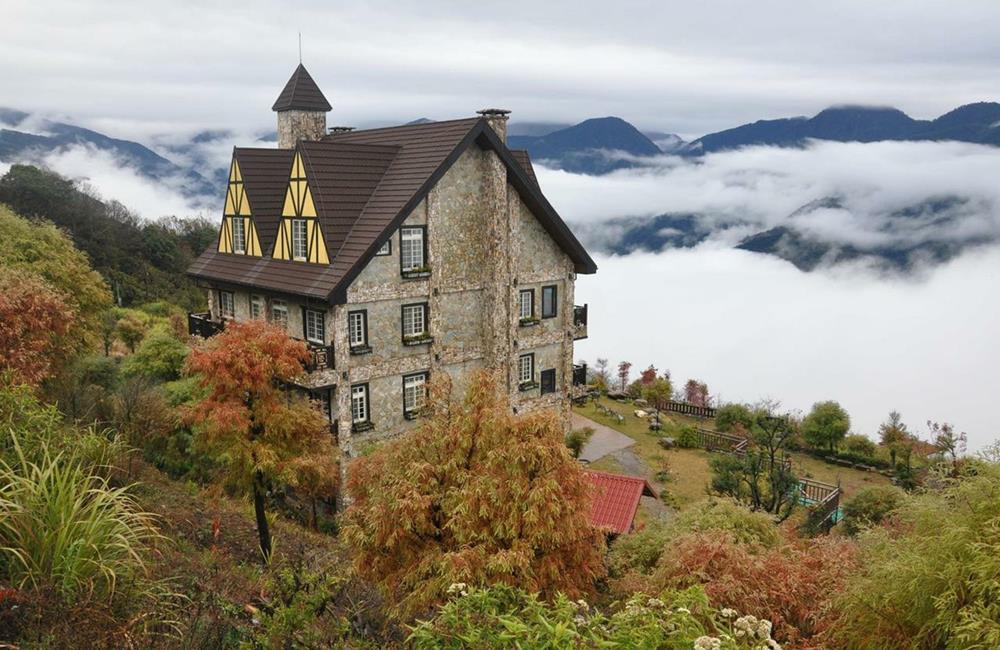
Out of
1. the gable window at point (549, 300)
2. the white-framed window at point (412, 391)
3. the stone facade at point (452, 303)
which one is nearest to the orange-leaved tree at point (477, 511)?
the stone facade at point (452, 303)

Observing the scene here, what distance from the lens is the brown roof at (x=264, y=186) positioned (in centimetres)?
2925

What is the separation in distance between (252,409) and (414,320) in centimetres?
959

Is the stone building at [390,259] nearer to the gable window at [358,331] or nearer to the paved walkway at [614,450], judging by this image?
the gable window at [358,331]

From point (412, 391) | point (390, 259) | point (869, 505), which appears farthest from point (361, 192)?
point (869, 505)

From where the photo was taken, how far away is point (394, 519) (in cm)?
1377

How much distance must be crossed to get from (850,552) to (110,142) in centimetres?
20020

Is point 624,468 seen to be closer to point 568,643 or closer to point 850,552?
point 850,552

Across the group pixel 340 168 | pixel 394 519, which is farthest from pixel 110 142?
pixel 394 519

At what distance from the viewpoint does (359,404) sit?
88.8ft

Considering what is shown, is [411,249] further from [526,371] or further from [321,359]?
[526,371]

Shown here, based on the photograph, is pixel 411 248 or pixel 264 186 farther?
pixel 264 186

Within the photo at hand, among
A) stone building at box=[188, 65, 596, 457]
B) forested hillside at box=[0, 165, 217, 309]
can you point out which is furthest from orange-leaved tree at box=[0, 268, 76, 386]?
forested hillside at box=[0, 165, 217, 309]

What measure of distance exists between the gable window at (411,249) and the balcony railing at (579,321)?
925cm

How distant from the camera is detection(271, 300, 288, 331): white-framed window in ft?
91.2
